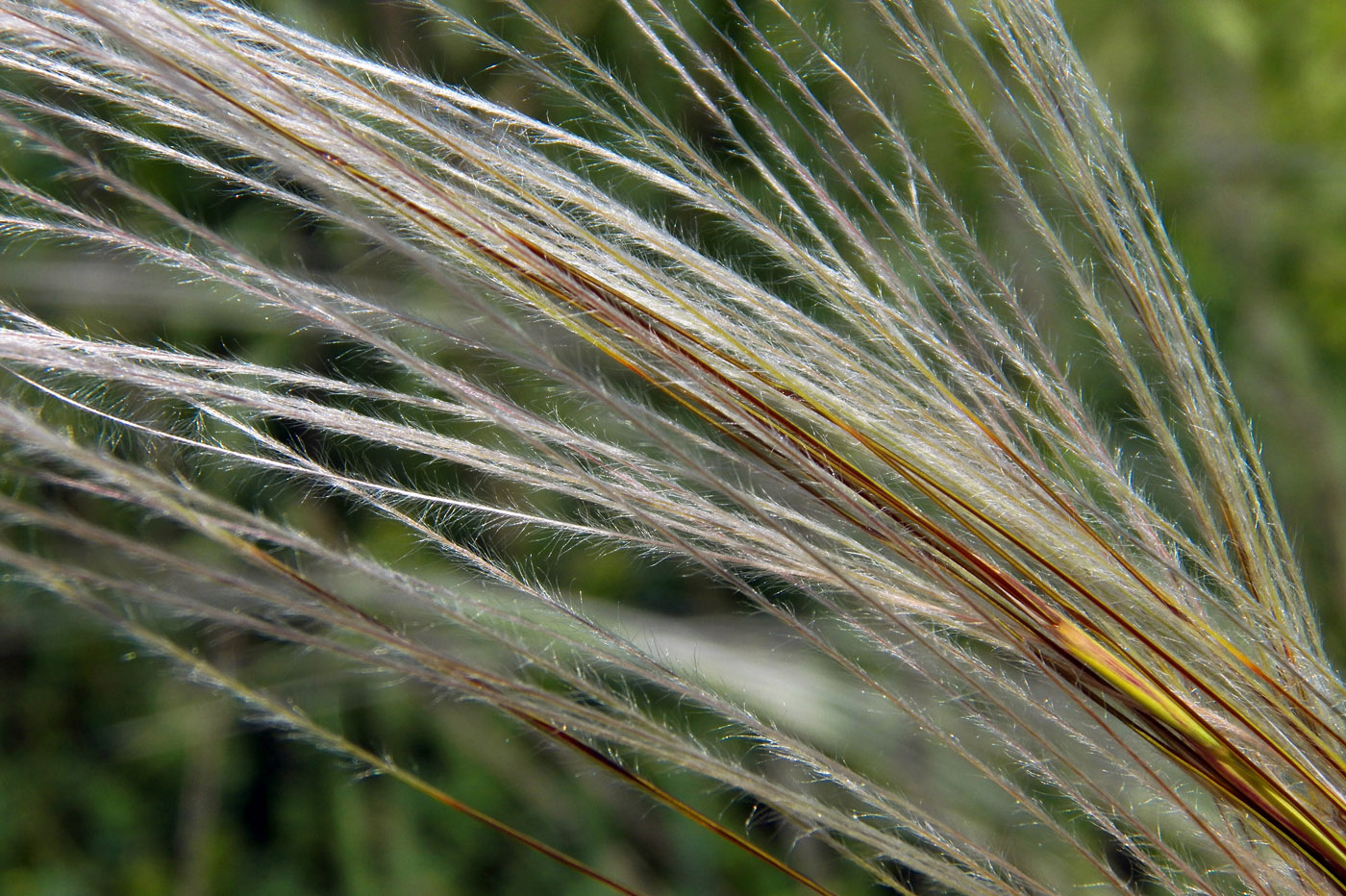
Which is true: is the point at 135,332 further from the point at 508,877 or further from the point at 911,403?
the point at 911,403

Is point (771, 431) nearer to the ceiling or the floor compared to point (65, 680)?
nearer to the ceiling

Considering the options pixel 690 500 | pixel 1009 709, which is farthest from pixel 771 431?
pixel 1009 709

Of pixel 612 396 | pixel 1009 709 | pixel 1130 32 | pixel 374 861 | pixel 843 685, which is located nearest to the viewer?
pixel 612 396

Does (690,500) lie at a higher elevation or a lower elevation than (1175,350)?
lower

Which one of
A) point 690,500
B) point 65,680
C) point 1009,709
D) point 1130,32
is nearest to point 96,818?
point 65,680

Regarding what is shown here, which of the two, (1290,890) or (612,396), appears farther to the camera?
(1290,890)

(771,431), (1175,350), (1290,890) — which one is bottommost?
(1290,890)

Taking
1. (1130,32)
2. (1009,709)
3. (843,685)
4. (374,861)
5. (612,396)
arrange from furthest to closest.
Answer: (1130,32), (374,861), (843,685), (1009,709), (612,396)

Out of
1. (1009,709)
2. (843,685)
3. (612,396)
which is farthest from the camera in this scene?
(843,685)

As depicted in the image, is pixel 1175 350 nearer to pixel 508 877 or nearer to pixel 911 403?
pixel 911 403
